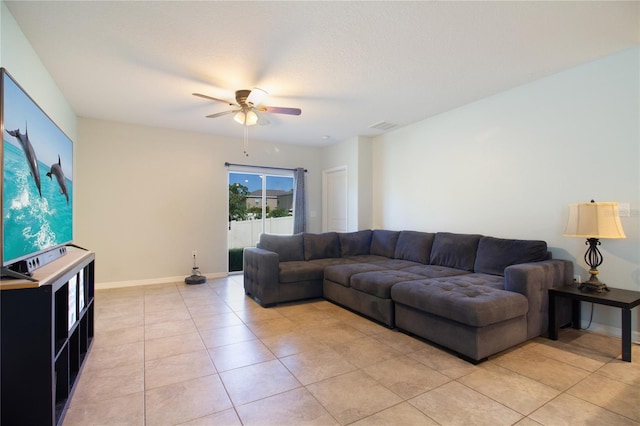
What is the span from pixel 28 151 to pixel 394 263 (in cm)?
385

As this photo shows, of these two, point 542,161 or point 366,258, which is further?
point 366,258

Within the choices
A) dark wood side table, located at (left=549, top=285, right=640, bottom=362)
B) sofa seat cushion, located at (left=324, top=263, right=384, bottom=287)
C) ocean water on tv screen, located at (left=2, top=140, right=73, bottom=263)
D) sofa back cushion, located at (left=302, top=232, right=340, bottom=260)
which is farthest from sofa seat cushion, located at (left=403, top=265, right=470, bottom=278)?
ocean water on tv screen, located at (left=2, top=140, right=73, bottom=263)

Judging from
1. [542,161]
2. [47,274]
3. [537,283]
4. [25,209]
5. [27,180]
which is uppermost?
[542,161]

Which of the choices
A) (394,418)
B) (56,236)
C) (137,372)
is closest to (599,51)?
(394,418)

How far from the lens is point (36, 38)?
8.23ft

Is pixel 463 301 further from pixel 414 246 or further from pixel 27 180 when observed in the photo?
pixel 27 180

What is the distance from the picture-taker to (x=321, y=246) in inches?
188

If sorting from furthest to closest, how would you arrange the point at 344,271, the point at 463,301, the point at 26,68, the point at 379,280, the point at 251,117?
the point at 344,271 → the point at 251,117 → the point at 379,280 → the point at 26,68 → the point at 463,301

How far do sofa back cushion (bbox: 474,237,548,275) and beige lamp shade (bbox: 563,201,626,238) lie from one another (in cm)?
44

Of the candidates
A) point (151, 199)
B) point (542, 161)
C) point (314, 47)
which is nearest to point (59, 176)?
point (314, 47)

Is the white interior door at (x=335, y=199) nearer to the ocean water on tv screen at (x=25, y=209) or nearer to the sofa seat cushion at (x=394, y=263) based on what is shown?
the sofa seat cushion at (x=394, y=263)

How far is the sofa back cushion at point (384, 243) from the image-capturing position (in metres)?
4.79

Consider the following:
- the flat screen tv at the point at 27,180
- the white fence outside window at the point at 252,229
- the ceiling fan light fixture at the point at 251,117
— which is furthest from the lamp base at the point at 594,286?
the white fence outside window at the point at 252,229

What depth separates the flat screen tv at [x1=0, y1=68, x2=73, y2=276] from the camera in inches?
65.9
